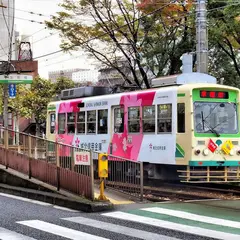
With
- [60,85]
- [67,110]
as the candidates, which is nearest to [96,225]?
[67,110]

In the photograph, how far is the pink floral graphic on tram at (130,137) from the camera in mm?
14834

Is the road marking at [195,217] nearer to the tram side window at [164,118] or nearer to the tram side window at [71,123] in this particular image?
the tram side window at [164,118]

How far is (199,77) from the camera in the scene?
14875 millimetres

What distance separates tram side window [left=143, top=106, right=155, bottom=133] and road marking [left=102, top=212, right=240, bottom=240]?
217 inches

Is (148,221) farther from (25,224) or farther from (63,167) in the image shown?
(63,167)

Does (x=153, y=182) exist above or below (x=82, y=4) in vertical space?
below

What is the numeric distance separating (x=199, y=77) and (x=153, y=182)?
4029mm

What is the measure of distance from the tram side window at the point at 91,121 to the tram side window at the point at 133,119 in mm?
2103

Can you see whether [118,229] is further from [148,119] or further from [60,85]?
[60,85]

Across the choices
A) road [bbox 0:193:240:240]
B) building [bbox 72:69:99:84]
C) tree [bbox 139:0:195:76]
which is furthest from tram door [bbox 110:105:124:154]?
building [bbox 72:69:99:84]

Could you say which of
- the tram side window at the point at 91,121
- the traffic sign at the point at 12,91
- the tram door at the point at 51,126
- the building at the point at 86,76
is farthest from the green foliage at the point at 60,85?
the tram side window at the point at 91,121

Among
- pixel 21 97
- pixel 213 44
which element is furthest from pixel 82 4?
pixel 21 97

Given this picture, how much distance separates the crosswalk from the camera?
7.42m

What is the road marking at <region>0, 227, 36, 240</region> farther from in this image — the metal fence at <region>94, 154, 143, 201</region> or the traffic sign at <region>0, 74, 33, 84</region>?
Result: the traffic sign at <region>0, 74, 33, 84</region>
